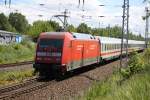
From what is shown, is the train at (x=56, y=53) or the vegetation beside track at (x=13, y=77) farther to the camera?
the train at (x=56, y=53)

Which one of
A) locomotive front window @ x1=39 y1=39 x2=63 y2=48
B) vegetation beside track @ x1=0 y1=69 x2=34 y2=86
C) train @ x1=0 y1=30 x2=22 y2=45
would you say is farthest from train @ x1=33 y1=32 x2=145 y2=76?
train @ x1=0 y1=30 x2=22 y2=45

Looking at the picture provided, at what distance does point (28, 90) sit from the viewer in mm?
19094

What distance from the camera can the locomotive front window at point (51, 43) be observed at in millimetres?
24305

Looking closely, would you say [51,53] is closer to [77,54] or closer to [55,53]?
[55,53]

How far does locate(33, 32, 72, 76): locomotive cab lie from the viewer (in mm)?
24172

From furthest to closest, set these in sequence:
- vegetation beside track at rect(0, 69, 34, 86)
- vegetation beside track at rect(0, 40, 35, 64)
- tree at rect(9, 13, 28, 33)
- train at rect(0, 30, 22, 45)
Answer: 1. tree at rect(9, 13, 28, 33)
2. train at rect(0, 30, 22, 45)
3. vegetation beside track at rect(0, 40, 35, 64)
4. vegetation beside track at rect(0, 69, 34, 86)

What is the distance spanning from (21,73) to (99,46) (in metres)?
11.2

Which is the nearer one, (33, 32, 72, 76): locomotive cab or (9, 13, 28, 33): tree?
(33, 32, 72, 76): locomotive cab

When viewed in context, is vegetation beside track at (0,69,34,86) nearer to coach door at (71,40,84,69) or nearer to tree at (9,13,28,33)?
coach door at (71,40,84,69)

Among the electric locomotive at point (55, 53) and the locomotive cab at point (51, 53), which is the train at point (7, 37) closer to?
the electric locomotive at point (55, 53)

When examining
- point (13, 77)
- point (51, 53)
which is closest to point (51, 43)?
point (51, 53)

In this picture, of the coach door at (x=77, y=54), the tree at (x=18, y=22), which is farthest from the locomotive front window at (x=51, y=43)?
the tree at (x=18, y=22)

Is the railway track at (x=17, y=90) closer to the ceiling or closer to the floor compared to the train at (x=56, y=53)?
closer to the floor

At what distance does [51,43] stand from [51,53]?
2.01ft
